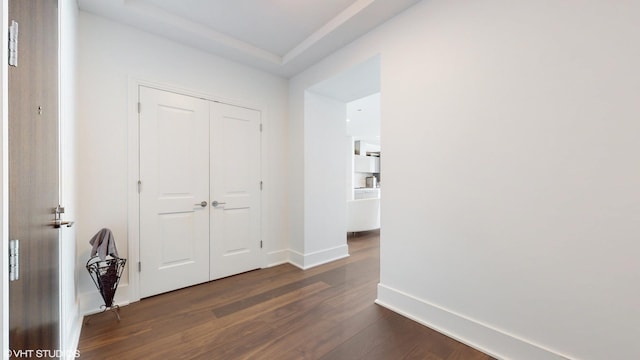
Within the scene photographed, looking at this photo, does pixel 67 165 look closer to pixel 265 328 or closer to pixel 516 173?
pixel 265 328

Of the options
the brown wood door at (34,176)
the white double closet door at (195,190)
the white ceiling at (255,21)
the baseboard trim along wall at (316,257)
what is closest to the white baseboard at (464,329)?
the baseboard trim along wall at (316,257)

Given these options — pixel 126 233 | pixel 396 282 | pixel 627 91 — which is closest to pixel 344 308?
pixel 396 282

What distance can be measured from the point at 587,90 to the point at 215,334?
9.61 feet

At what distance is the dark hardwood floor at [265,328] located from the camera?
1.75 meters

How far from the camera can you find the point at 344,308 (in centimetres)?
236

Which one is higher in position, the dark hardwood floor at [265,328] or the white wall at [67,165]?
the white wall at [67,165]

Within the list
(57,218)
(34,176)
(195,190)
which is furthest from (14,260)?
(195,190)

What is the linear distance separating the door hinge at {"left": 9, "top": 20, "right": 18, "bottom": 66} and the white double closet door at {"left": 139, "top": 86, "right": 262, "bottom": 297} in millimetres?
1787

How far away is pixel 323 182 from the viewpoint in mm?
3639

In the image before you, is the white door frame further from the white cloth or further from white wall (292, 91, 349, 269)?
white wall (292, 91, 349, 269)

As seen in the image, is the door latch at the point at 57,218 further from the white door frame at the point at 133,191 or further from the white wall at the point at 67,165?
the white door frame at the point at 133,191

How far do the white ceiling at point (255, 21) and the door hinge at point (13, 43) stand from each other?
174cm

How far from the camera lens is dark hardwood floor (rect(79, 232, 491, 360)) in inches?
69.0

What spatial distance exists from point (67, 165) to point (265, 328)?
1.88 metres
